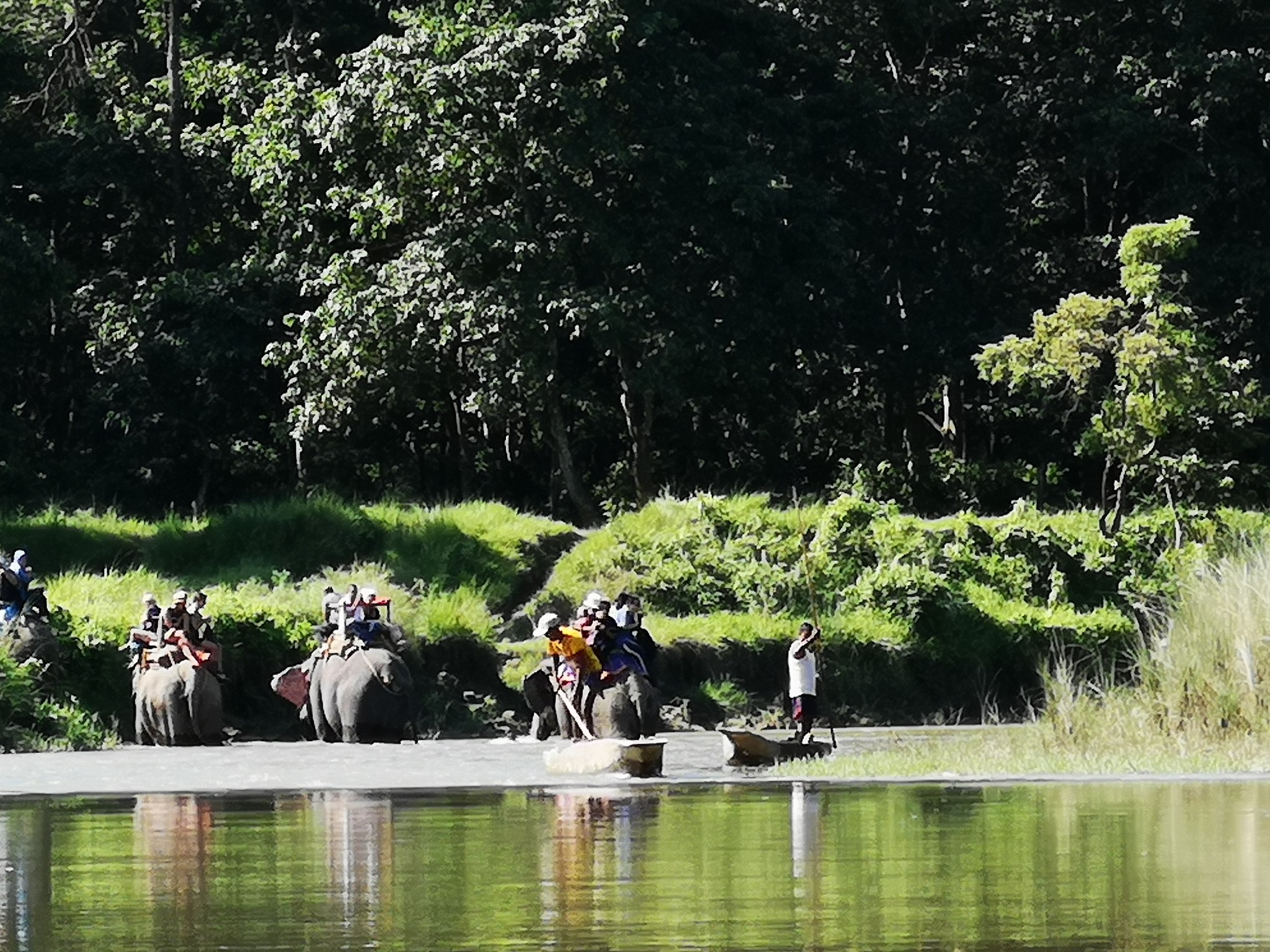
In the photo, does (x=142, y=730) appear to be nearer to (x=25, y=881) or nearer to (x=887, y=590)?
(x=887, y=590)

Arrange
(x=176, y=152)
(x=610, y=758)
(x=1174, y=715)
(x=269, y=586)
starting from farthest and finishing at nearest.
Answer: (x=176, y=152), (x=269, y=586), (x=610, y=758), (x=1174, y=715)

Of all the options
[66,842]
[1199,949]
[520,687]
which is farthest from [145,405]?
[1199,949]

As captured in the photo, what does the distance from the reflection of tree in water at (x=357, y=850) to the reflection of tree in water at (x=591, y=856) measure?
886 millimetres

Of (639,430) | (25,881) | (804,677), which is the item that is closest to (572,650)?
(804,677)

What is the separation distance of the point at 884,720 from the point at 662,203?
603 inches

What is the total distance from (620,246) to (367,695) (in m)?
17.6

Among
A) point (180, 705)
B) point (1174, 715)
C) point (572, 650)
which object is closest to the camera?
point (1174, 715)

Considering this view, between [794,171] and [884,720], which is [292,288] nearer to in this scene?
[794,171]

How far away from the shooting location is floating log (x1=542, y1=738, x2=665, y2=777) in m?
26.6

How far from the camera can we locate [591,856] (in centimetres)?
1711

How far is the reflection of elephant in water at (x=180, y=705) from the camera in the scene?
114ft

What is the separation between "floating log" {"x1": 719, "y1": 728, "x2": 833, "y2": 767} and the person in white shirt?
142 centimetres

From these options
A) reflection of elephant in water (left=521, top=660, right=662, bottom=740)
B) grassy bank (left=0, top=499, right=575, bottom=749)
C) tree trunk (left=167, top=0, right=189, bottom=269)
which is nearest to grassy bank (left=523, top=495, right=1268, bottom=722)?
grassy bank (left=0, top=499, right=575, bottom=749)

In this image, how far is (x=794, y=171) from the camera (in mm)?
54188
